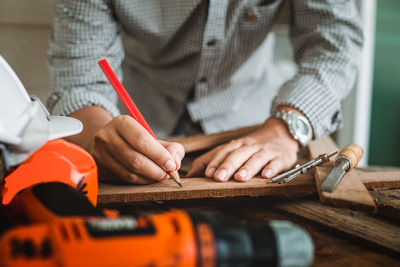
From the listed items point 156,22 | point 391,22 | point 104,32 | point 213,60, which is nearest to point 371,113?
point 391,22

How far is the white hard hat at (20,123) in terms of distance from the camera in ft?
1.25

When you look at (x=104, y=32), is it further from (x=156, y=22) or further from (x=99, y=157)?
(x=99, y=157)

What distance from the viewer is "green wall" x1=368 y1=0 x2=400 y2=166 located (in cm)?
193

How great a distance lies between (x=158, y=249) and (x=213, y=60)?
2.97ft

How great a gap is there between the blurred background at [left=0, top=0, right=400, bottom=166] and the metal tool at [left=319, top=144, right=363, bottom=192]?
845mm

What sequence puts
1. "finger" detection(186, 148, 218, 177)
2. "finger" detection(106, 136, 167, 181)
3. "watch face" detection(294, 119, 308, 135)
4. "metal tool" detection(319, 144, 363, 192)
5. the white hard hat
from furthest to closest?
"watch face" detection(294, 119, 308, 135) → "finger" detection(186, 148, 218, 177) → "finger" detection(106, 136, 167, 181) → "metal tool" detection(319, 144, 363, 192) → the white hard hat

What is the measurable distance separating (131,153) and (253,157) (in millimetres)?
247

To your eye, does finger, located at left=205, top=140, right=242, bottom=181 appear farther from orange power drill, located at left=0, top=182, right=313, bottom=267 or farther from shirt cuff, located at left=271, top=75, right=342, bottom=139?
orange power drill, located at left=0, top=182, right=313, bottom=267

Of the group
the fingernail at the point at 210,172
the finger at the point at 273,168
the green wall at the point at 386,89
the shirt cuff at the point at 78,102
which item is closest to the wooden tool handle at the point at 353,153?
the finger at the point at 273,168

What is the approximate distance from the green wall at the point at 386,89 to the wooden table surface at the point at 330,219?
157 centimetres

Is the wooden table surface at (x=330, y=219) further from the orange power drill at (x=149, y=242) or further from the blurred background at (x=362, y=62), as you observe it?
the blurred background at (x=362, y=62)

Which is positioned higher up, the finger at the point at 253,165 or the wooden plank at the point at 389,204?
the finger at the point at 253,165

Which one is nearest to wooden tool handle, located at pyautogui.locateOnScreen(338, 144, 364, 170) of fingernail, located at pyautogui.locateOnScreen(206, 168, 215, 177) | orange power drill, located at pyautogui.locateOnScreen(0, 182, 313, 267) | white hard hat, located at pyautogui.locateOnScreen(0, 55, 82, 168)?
fingernail, located at pyautogui.locateOnScreen(206, 168, 215, 177)

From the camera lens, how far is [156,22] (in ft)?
3.55
